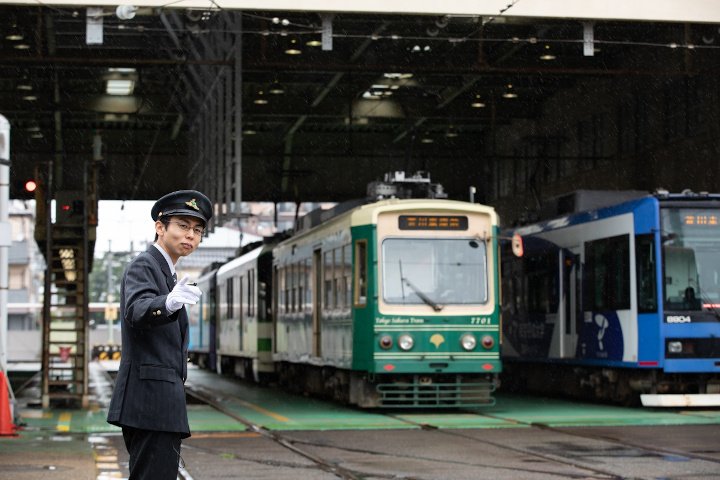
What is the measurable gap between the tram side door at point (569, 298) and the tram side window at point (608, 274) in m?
0.47

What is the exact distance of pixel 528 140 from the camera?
1495 inches

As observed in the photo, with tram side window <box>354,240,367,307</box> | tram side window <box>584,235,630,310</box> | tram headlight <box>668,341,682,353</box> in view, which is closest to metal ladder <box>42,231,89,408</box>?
tram side window <box>354,240,367,307</box>

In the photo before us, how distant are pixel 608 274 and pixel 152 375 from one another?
16.4 m

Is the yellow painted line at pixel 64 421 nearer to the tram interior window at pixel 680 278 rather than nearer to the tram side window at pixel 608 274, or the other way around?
the tram side window at pixel 608 274

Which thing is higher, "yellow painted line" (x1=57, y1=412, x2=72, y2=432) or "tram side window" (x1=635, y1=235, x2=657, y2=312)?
"tram side window" (x1=635, y1=235, x2=657, y2=312)

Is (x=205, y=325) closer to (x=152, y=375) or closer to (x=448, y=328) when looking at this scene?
(x=448, y=328)

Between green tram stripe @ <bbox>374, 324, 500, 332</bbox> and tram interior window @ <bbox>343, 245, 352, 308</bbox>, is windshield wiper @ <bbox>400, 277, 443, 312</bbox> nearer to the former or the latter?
green tram stripe @ <bbox>374, 324, 500, 332</bbox>

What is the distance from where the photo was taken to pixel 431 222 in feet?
67.1

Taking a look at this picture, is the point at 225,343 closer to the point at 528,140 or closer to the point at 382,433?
the point at 528,140

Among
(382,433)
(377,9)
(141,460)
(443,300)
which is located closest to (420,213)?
(443,300)

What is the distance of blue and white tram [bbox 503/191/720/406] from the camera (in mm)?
20109

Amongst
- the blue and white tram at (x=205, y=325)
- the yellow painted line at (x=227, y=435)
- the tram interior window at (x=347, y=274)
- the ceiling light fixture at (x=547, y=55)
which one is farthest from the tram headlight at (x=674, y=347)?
the blue and white tram at (x=205, y=325)

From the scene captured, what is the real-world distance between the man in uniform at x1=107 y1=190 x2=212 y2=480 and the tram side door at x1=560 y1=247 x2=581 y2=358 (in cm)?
1737

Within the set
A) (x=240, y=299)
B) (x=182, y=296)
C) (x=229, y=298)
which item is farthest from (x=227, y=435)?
(x=229, y=298)
